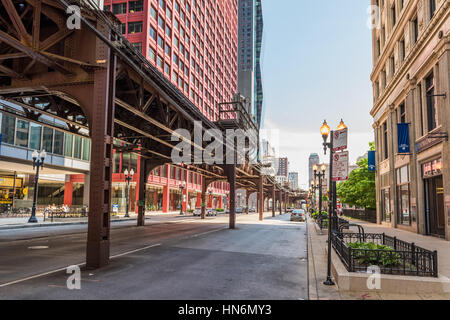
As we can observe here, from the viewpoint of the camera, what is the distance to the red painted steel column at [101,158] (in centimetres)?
1105

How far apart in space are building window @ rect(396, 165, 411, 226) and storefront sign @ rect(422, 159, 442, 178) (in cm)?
357

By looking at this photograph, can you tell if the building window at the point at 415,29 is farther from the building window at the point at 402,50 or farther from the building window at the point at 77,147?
the building window at the point at 77,147

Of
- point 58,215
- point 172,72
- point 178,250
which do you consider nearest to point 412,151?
point 178,250

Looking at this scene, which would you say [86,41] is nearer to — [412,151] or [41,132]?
[412,151]

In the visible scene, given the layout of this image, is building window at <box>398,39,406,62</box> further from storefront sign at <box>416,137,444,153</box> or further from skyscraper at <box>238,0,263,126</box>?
skyscraper at <box>238,0,263,126</box>

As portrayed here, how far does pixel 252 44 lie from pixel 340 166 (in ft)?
616

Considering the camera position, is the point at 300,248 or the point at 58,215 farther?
the point at 58,215

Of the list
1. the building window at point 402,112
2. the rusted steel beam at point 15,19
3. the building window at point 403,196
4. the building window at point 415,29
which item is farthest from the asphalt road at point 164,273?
the building window at point 415,29

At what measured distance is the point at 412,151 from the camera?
25.9m

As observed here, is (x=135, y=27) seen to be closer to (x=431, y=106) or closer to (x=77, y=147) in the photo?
(x=77, y=147)

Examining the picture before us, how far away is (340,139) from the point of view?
9828 mm

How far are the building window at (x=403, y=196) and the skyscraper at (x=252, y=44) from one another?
15080cm

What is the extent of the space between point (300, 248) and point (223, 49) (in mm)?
99087

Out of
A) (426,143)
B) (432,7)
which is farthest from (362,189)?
(432,7)
